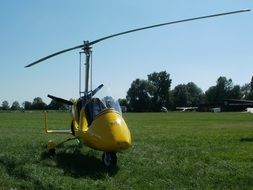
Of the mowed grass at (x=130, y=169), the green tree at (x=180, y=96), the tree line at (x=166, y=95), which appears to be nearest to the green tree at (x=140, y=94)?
the tree line at (x=166, y=95)

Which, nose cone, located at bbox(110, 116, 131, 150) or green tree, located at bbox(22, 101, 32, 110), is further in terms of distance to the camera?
green tree, located at bbox(22, 101, 32, 110)

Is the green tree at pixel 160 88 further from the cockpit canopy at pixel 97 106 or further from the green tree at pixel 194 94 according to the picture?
the cockpit canopy at pixel 97 106

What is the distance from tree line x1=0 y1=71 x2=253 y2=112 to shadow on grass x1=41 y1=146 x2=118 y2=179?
132188 mm

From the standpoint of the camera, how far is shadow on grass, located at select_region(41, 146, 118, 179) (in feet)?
38.2

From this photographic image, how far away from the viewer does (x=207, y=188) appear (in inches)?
420

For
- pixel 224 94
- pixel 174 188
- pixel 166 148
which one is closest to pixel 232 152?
pixel 166 148

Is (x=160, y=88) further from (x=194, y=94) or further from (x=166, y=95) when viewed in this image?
(x=194, y=94)

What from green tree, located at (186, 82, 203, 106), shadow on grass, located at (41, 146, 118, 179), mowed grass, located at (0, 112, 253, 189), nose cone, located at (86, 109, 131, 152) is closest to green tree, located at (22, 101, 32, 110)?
green tree, located at (186, 82, 203, 106)

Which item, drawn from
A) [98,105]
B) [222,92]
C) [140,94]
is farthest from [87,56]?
[222,92]

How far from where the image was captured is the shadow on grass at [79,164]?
1163 cm

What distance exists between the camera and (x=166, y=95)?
6462 inches

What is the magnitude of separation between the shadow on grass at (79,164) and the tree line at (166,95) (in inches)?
5204

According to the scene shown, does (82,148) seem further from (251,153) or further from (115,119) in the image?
(251,153)

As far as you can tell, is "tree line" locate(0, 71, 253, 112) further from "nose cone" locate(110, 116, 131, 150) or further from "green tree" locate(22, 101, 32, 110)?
"nose cone" locate(110, 116, 131, 150)
